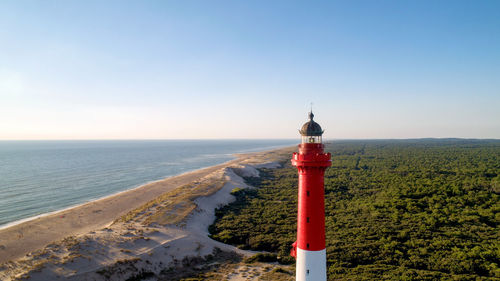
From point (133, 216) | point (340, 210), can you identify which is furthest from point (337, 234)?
point (133, 216)

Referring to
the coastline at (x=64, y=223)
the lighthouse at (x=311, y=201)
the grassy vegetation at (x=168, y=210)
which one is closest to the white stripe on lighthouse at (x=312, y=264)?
the lighthouse at (x=311, y=201)

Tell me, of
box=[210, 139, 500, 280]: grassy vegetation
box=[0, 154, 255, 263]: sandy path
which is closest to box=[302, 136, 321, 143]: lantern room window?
box=[210, 139, 500, 280]: grassy vegetation

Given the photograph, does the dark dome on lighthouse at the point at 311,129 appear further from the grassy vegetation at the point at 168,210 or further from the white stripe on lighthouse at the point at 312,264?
the grassy vegetation at the point at 168,210

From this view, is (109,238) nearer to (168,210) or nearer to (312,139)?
(168,210)

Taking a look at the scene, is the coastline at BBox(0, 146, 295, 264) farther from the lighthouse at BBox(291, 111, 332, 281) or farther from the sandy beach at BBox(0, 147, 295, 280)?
the lighthouse at BBox(291, 111, 332, 281)

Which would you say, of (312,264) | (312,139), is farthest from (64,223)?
(312,139)

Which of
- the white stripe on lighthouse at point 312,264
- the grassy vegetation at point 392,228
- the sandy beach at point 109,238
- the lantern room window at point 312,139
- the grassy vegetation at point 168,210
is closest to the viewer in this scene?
the lantern room window at point 312,139
